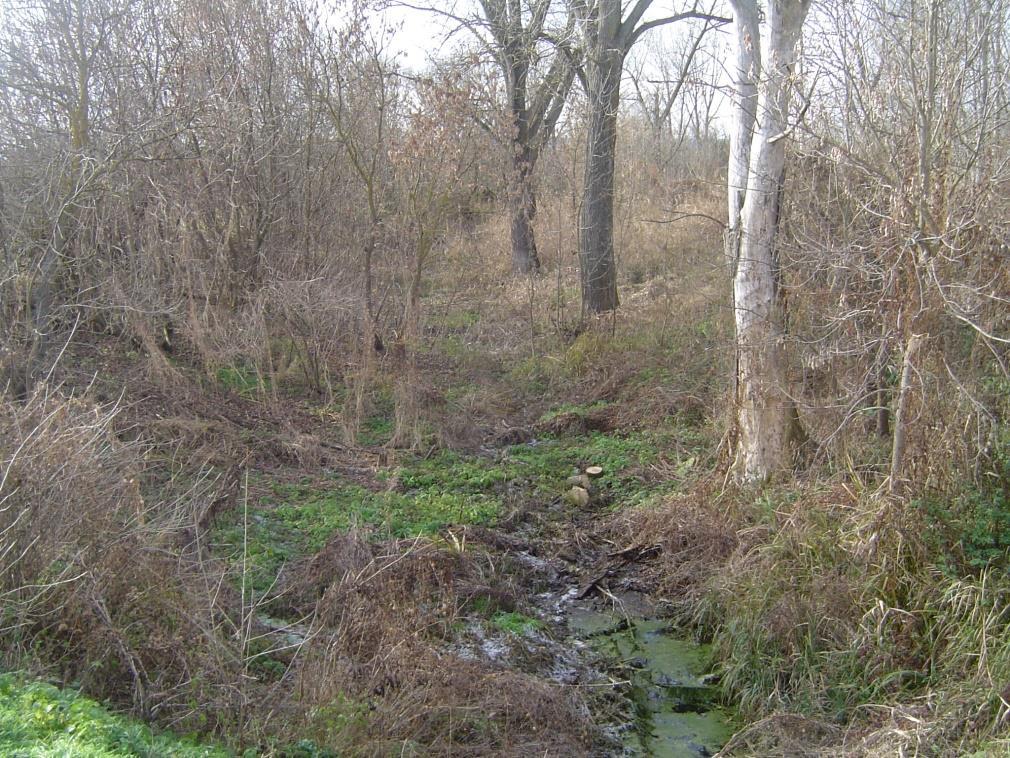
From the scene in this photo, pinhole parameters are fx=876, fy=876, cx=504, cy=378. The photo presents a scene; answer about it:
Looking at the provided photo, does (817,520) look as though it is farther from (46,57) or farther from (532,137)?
(532,137)

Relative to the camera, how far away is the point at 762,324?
25.8 ft

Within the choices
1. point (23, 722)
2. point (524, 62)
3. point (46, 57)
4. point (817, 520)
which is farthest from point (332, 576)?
point (524, 62)

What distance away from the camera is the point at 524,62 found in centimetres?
1506

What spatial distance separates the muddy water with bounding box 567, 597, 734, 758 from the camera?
556cm

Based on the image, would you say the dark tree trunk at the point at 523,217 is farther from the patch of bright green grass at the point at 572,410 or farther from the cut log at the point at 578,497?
the cut log at the point at 578,497

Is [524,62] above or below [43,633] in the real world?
above

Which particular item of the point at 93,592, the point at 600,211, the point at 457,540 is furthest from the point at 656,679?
the point at 600,211

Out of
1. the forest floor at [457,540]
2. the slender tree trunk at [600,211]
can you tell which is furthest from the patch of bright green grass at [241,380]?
the slender tree trunk at [600,211]

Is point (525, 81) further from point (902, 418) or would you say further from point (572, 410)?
point (902, 418)

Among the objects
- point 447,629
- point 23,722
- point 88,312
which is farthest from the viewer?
point 88,312

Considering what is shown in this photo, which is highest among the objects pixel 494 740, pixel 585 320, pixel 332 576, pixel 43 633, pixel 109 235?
pixel 109 235

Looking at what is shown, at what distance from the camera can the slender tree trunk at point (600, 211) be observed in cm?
1405

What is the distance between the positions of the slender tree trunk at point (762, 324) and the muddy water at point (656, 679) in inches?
72.9

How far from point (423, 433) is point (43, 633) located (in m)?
6.16
